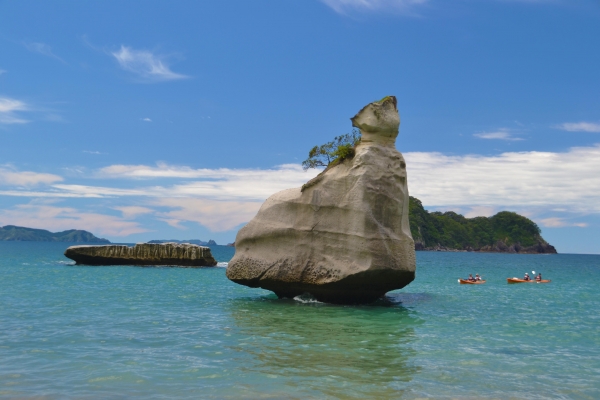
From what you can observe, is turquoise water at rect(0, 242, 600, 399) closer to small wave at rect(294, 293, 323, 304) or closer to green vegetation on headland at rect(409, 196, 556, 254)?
small wave at rect(294, 293, 323, 304)

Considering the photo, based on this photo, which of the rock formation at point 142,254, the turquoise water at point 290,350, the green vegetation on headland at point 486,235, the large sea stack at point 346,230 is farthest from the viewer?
the green vegetation on headland at point 486,235

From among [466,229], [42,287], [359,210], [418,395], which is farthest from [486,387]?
[466,229]

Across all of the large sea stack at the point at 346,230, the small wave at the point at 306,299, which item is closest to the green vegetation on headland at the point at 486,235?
the small wave at the point at 306,299

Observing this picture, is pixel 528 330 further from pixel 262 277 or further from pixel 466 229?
pixel 466 229

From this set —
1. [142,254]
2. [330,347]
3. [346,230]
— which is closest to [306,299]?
[346,230]

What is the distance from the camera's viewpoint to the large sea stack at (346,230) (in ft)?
71.2

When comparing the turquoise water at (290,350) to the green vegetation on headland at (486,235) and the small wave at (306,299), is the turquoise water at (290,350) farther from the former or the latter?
the green vegetation on headland at (486,235)

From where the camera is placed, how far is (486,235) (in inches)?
7564

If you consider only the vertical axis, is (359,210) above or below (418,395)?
above

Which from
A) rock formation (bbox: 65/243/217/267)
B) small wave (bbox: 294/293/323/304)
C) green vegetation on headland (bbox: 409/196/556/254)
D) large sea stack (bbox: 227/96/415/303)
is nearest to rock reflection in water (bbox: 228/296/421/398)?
small wave (bbox: 294/293/323/304)

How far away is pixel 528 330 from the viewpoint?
61.3 ft

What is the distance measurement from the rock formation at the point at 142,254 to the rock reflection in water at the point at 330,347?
32981 millimetres

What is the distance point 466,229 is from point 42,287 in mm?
178561

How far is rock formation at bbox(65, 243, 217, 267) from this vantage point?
178 ft
